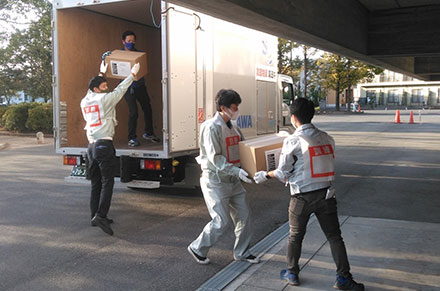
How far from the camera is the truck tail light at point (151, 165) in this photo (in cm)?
686

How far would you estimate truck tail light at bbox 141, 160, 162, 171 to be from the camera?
6859 millimetres

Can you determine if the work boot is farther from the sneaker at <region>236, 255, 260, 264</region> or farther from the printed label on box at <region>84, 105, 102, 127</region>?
the printed label on box at <region>84, 105, 102, 127</region>

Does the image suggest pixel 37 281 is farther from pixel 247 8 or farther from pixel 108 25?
pixel 108 25

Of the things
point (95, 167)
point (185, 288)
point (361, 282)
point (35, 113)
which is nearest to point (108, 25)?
point (95, 167)

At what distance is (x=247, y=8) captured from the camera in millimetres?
4688

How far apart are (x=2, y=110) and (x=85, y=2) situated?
19262mm

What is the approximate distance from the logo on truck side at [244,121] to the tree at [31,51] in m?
19.2

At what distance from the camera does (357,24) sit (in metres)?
8.46

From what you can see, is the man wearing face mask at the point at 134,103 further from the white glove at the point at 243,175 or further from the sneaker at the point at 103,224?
the white glove at the point at 243,175

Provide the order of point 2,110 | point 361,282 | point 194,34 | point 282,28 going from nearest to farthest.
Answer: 1. point 361,282
2. point 282,28
3. point 194,34
4. point 2,110

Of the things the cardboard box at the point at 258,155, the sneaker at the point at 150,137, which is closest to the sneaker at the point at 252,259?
the cardboard box at the point at 258,155

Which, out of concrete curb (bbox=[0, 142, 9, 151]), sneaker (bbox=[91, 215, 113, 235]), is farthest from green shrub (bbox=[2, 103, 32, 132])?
sneaker (bbox=[91, 215, 113, 235])

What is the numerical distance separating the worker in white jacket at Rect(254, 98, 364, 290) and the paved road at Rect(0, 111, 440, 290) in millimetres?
1360

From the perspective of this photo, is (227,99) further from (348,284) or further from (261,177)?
(348,284)
